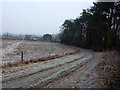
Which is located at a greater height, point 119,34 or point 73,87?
point 119,34

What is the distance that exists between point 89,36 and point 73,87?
3782cm

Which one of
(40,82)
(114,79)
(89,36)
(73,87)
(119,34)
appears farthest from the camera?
(89,36)

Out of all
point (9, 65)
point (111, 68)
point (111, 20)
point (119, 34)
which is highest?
point (111, 20)

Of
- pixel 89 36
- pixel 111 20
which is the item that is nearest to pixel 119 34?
pixel 111 20

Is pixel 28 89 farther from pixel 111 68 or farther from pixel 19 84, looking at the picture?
pixel 111 68

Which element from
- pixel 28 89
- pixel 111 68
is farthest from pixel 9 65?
pixel 111 68

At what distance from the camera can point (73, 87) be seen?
7.05 m

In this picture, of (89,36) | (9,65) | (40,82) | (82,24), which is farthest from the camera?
(82,24)

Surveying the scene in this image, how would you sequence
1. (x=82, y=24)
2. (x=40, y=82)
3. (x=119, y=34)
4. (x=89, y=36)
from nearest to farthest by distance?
(x=40, y=82) < (x=119, y=34) < (x=89, y=36) < (x=82, y=24)

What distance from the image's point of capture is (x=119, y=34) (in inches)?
1165

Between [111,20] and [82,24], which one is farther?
[82,24]

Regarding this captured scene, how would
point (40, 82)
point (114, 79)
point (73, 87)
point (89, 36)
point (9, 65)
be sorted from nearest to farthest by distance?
point (114, 79), point (73, 87), point (40, 82), point (9, 65), point (89, 36)

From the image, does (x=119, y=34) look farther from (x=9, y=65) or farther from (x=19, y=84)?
(x=19, y=84)

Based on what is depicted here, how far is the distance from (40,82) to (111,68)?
137 inches
